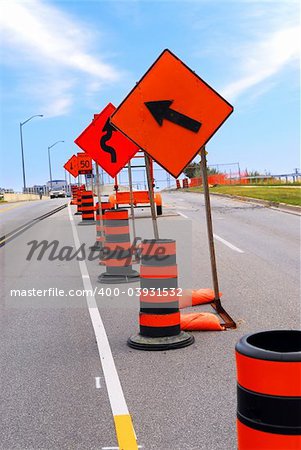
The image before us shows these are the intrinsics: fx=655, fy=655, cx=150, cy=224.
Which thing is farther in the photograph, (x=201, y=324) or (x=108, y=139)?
(x=108, y=139)

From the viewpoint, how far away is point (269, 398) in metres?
2.95

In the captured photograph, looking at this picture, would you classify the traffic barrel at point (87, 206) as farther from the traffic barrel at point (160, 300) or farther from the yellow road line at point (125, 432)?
the yellow road line at point (125, 432)

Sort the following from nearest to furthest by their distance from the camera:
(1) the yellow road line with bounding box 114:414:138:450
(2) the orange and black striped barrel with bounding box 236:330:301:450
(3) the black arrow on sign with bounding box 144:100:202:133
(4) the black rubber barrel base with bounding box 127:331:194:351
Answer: (2) the orange and black striped barrel with bounding box 236:330:301:450 < (1) the yellow road line with bounding box 114:414:138:450 < (4) the black rubber barrel base with bounding box 127:331:194:351 < (3) the black arrow on sign with bounding box 144:100:202:133

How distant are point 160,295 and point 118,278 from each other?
4.45 m

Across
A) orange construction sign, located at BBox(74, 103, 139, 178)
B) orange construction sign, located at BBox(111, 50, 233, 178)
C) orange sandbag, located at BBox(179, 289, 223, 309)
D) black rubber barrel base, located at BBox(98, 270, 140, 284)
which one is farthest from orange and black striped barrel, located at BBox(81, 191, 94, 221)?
orange construction sign, located at BBox(111, 50, 233, 178)

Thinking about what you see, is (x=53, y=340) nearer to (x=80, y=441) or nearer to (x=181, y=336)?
(x=181, y=336)

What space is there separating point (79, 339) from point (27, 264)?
7.02 metres

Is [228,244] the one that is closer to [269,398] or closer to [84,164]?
[84,164]

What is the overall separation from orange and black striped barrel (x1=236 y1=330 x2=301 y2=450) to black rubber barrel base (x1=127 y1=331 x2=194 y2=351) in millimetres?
3524

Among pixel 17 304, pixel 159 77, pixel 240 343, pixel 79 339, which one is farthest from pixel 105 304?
pixel 240 343

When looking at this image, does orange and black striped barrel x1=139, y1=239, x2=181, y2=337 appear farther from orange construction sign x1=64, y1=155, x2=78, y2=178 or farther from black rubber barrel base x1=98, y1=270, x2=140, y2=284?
orange construction sign x1=64, y1=155, x2=78, y2=178

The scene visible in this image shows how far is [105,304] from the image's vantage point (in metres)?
9.22

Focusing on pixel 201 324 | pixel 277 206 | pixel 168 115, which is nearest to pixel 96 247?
pixel 201 324

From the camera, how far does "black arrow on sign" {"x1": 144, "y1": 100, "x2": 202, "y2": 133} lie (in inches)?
285
